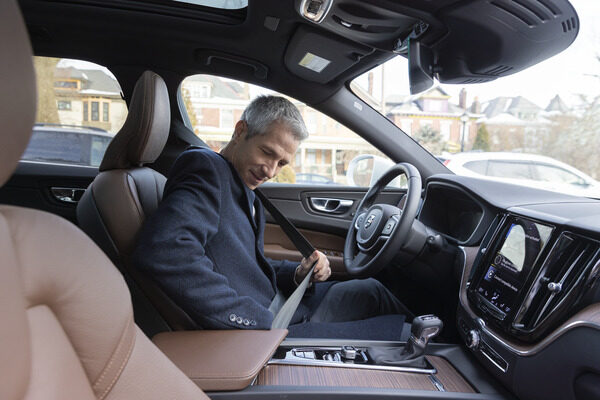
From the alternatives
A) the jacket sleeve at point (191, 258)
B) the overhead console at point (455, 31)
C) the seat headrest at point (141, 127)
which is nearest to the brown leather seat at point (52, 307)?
the jacket sleeve at point (191, 258)

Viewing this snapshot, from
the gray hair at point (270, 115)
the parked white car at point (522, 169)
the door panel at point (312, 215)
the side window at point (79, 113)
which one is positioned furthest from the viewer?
the door panel at point (312, 215)

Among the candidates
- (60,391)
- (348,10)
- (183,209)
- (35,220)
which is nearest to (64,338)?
(60,391)

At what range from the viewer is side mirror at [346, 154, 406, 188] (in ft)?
7.45

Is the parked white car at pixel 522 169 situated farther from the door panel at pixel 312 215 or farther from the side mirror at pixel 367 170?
the door panel at pixel 312 215

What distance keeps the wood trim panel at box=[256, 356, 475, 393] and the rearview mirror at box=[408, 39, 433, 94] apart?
3.05 feet

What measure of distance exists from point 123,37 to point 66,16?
0.23 metres

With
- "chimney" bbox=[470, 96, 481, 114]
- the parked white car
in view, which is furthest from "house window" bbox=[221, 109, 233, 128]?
"chimney" bbox=[470, 96, 481, 114]

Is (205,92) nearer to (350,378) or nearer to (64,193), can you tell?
(64,193)

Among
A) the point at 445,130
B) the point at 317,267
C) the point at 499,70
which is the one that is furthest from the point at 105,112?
the point at 499,70

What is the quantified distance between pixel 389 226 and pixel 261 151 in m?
0.57

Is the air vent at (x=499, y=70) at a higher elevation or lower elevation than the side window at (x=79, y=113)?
higher

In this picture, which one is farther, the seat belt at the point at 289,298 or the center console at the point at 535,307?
the seat belt at the point at 289,298

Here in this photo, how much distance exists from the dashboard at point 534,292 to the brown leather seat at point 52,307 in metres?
0.80

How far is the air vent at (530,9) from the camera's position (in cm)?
109
